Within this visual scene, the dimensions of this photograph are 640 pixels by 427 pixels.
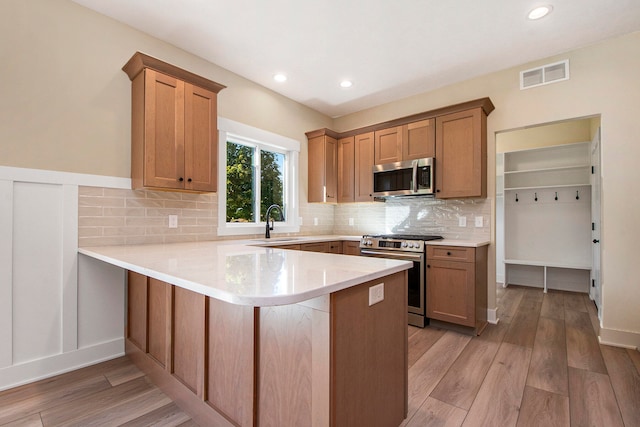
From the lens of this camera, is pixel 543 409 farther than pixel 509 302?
No

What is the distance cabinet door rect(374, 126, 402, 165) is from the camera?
3.61 m

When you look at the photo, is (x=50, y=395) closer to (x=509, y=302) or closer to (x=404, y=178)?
(x=404, y=178)

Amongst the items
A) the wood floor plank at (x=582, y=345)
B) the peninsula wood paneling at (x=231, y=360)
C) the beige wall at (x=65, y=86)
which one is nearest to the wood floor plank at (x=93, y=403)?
the peninsula wood paneling at (x=231, y=360)

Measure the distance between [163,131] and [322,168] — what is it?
7.08ft

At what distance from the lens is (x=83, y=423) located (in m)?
1.58

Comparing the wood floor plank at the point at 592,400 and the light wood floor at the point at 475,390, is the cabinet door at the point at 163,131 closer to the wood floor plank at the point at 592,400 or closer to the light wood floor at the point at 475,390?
the light wood floor at the point at 475,390

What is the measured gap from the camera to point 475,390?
1.87 m

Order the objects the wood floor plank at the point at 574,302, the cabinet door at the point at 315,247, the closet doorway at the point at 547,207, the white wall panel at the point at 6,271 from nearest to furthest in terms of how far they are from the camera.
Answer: the white wall panel at the point at 6,271 < the cabinet door at the point at 315,247 < the wood floor plank at the point at 574,302 < the closet doorway at the point at 547,207

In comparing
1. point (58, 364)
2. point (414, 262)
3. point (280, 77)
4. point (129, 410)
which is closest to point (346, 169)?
point (280, 77)

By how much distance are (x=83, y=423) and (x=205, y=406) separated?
730mm

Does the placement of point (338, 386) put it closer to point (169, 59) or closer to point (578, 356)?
point (578, 356)

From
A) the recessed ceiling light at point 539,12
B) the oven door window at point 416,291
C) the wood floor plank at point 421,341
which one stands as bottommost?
the wood floor plank at point 421,341

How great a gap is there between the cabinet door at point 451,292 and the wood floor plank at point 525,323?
1.33 feet

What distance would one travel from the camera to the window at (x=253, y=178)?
3135 millimetres
